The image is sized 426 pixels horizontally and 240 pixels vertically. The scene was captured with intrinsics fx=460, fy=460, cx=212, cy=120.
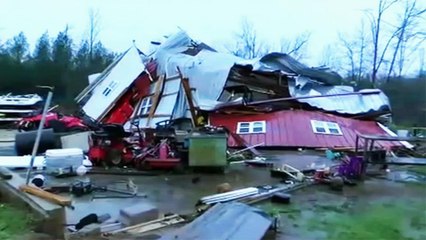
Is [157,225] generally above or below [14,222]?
below

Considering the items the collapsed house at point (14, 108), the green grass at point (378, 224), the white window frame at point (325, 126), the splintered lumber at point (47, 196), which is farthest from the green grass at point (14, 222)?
the collapsed house at point (14, 108)

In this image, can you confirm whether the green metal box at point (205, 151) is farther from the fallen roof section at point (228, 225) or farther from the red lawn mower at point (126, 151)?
the fallen roof section at point (228, 225)

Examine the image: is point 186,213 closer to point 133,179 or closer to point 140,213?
point 140,213

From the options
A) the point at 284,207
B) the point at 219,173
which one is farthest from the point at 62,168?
the point at 284,207

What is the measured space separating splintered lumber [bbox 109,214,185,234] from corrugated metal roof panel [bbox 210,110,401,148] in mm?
7840

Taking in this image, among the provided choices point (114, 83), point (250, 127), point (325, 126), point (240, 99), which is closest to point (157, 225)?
point (250, 127)

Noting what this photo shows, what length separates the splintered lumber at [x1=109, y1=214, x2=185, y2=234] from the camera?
14.4 ft

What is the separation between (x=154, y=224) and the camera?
457 centimetres

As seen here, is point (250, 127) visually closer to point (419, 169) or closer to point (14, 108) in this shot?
point (419, 169)

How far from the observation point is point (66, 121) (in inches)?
525

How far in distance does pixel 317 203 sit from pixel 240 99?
885 centimetres

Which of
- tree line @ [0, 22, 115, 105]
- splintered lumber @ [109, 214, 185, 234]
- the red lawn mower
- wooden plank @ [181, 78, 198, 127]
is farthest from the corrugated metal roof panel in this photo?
tree line @ [0, 22, 115, 105]

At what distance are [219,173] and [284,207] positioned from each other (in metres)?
2.93

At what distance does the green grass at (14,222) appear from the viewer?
3.77 m
